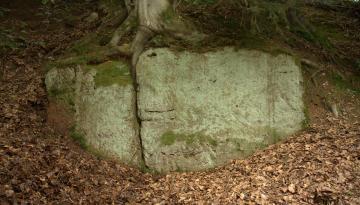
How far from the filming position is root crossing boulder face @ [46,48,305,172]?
7977mm

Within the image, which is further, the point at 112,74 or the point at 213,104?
the point at 112,74

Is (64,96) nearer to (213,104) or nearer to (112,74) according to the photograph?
(112,74)

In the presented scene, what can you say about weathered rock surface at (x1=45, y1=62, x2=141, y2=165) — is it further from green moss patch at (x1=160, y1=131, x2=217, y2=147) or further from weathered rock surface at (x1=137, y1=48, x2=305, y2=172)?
green moss patch at (x1=160, y1=131, x2=217, y2=147)

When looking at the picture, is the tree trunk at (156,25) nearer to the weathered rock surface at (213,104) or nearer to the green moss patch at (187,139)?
the weathered rock surface at (213,104)

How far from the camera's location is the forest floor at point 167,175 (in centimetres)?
602

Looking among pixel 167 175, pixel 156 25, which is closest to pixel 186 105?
pixel 167 175

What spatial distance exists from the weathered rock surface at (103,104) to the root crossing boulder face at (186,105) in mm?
20

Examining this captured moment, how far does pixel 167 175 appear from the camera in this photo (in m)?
7.68

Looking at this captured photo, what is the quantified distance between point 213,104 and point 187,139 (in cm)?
92

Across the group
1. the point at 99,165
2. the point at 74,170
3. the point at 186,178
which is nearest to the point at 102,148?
the point at 99,165

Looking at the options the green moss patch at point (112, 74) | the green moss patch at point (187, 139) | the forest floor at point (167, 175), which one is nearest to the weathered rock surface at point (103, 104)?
the green moss patch at point (112, 74)

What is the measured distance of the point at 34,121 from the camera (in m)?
8.22

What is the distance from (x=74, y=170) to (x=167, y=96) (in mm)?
2376

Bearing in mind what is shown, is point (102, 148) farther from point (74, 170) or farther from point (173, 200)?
point (173, 200)
